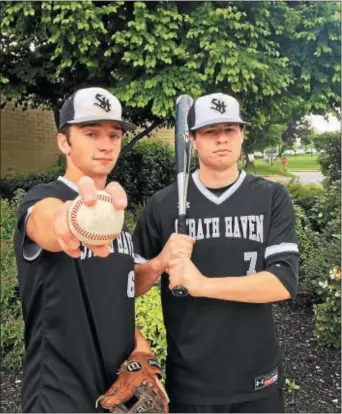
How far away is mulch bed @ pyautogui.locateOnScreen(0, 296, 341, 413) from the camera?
145 inches

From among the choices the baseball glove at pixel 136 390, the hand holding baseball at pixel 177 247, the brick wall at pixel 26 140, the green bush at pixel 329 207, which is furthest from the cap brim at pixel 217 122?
the brick wall at pixel 26 140

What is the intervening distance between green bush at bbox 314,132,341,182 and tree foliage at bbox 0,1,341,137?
126 cm

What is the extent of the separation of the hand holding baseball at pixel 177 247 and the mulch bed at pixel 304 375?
2332mm

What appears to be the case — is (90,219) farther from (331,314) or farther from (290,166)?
(290,166)

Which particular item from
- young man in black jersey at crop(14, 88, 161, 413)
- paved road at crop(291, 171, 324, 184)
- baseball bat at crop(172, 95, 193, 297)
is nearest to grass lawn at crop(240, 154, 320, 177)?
paved road at crop(291, 171, 324, 184)

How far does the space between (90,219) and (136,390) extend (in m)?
0.85

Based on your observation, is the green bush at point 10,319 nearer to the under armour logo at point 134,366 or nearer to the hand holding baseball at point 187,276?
the under armour logo at point 134,366

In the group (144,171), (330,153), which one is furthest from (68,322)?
(144,171)

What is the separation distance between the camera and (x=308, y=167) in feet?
34.9

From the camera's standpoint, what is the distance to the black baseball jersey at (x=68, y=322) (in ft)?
5.59

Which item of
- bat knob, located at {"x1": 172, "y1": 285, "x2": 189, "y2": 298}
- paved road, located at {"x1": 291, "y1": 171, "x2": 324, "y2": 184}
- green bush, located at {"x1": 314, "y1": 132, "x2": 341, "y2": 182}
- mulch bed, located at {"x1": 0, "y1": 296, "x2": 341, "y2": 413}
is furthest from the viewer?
paved road, located at {"x1": 291, "y1": 171, "x2": 324, "y2": 184}

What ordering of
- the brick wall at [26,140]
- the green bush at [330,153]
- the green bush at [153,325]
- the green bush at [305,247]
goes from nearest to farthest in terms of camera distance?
the green bush at [153,325], the green bush at [305,247], the green bush at [330,153], the brick wall at [26,140]

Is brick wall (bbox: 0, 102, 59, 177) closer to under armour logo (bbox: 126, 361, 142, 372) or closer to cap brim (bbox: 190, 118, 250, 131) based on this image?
cap brim (bbox: 190, 118, 250, 131)

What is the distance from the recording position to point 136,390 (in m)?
1.81
